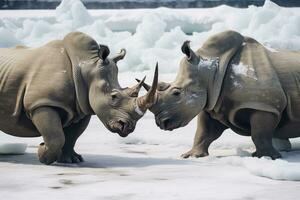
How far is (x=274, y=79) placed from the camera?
7.12 m

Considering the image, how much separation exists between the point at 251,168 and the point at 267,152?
2.79 ft

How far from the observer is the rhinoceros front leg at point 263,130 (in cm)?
702

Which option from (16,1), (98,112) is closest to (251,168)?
(98,112)

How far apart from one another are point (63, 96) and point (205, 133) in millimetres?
1447

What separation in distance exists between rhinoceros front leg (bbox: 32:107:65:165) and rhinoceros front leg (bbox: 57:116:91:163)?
28 cm

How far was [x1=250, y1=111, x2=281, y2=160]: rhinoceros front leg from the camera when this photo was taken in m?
7.02

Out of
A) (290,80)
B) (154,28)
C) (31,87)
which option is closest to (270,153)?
(290,80)

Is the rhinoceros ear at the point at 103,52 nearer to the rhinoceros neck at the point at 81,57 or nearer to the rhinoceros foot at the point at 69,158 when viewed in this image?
the rhinoceros neck at the point at 81,57

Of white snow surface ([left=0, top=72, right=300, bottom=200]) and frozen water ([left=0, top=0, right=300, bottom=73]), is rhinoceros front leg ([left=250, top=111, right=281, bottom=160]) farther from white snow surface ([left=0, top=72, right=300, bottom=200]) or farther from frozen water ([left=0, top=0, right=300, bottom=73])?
frozen water ([left=0, top=0, right=300, bottom=73])

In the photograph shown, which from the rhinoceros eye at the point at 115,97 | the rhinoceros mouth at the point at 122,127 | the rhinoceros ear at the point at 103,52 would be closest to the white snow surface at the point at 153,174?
the rhinoceros mouth at the point at 122,127

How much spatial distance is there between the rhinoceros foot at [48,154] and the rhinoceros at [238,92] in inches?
34.6

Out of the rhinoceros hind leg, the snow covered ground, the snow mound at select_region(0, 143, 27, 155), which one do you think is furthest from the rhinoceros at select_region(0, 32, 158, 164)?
the rhinoceros hind leg

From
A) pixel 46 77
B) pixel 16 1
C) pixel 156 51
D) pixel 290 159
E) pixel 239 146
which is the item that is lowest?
pixel 16 1

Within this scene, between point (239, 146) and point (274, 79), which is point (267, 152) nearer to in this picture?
point (274, 79)
